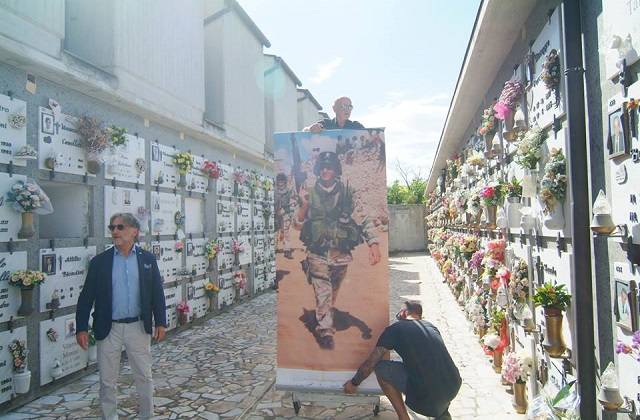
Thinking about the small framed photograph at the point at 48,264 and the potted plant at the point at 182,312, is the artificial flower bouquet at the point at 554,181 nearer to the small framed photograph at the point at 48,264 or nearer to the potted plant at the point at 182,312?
the small framed photograph at the point at 48,264

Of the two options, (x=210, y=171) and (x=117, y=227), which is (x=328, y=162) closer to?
(x=117, y=227)

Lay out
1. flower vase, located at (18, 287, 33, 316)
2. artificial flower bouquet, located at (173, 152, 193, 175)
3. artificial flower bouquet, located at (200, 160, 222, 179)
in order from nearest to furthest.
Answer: flower vase, located at (18, 287, 33, 316), artificial flower bouquet, located at (173, 152, 193, 175), artificial flower bouquet, located at (200, 160, 222, 179)

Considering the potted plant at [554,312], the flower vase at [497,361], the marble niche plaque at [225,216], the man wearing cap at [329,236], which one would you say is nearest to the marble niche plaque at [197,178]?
the marble niche plaque at [225,216]

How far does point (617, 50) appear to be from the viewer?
240 cm

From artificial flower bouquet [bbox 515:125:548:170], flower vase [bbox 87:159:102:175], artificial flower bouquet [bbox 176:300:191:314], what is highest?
flower vase [bbox 87:159:102:175]

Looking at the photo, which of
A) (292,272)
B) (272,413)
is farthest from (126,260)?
(272,413)

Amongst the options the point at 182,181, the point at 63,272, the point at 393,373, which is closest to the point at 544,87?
the point at 393,373

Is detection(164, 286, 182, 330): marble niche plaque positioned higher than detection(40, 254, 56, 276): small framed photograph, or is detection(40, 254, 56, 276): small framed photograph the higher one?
detection(40, 254, 56, 276): small framed photograph

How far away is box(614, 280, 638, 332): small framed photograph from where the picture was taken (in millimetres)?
2402

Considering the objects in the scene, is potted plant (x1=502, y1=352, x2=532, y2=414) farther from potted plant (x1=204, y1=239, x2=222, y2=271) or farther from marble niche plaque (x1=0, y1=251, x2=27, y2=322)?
potted plant (x1=204, y1=239, x2=222, y2=271)

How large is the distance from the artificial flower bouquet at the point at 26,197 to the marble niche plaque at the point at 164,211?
8.70ft

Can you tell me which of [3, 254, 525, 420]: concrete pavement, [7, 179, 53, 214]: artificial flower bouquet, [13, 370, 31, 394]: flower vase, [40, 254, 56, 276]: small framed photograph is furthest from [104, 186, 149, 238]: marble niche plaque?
[13, 370, 31, 394]: flower vase

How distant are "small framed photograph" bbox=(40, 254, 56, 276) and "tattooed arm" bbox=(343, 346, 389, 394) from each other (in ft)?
11.6

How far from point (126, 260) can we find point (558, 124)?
3.79m
